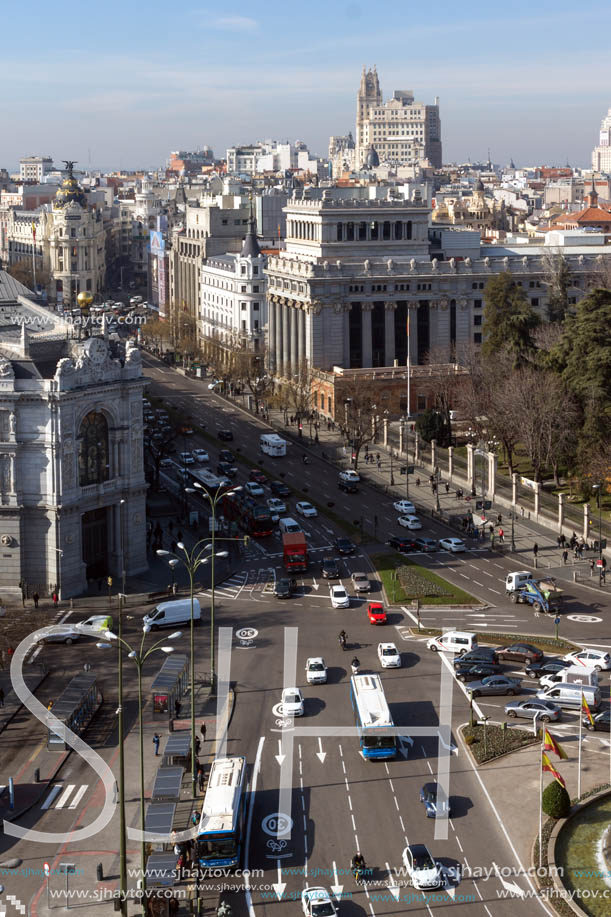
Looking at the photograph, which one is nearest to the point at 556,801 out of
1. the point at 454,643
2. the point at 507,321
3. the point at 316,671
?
the point at 316,671

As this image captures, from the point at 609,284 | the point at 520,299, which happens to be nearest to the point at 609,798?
the point at 520,299

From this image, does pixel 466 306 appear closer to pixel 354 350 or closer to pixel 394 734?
pixel 354 350

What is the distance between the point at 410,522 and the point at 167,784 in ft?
169

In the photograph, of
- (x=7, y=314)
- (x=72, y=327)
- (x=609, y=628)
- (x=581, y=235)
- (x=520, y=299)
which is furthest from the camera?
(x=581, y=235)

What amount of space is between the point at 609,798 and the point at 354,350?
350 feet

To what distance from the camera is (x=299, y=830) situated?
5981 cm

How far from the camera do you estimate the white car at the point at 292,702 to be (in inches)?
2869

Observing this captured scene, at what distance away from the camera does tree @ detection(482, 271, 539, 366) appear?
460ft

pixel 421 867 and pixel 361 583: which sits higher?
pixel 361 583

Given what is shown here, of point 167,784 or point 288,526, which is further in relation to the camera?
point 288,526

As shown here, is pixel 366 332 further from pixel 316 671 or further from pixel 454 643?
pixel 316 671

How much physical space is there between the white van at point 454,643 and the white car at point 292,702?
41.1 feet

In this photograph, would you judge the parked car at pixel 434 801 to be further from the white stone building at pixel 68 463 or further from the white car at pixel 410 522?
the white car at pixel 410 522

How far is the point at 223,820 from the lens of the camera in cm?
5694
